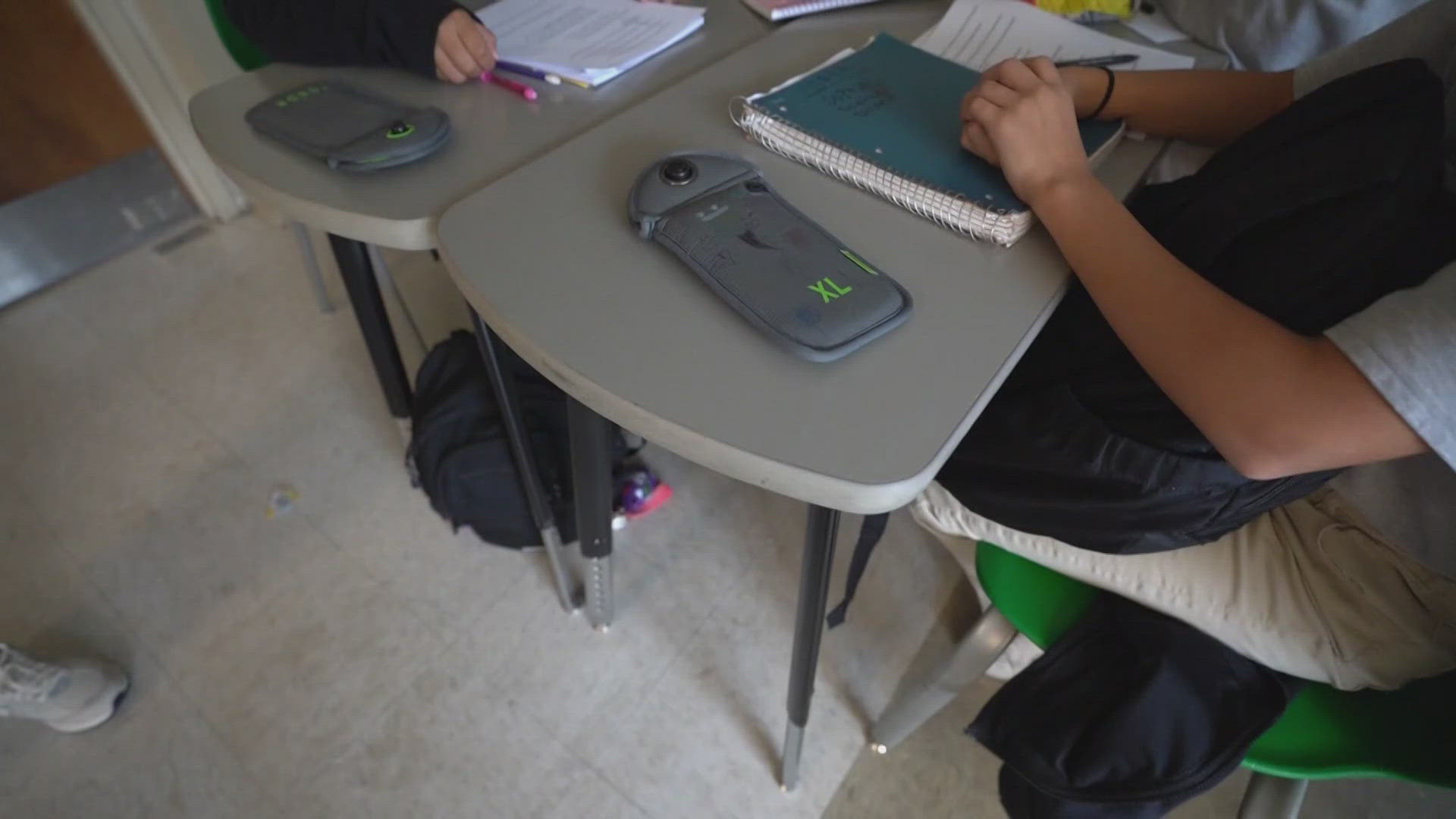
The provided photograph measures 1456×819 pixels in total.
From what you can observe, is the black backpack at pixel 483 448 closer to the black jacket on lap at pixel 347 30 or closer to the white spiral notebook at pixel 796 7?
the black jacket on lap at pixel 347 30

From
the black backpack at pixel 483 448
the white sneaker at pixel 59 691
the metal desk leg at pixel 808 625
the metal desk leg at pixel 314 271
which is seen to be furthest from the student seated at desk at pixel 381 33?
the white sneaker at pixel 59 691

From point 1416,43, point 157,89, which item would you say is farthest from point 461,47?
point 157,89

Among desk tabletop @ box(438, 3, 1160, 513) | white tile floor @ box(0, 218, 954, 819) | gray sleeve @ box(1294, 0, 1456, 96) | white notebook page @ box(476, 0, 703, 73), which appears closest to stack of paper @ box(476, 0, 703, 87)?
white notebook page @ box(476, 0, 703, 73)

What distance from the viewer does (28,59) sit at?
5.08 feet

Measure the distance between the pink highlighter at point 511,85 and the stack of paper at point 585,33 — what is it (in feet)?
0.08

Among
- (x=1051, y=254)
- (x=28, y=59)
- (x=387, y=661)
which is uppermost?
(x=1051, y=254)

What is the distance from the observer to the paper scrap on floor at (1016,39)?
820 mm

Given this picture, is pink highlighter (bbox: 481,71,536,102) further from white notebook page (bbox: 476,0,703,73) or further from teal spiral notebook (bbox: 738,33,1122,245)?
teal spiral notebook (bbox: 738,33,1122,245)

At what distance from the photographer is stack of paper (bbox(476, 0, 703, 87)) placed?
0.82 m

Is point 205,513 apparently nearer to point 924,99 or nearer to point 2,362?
point 2,362

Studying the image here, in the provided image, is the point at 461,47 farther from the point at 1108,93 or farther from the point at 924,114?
the point at 1108,93

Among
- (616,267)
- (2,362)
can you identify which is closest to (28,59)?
(2,362)

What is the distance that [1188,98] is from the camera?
28.7 inches

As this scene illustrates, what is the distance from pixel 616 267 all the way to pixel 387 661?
86 centimetres
